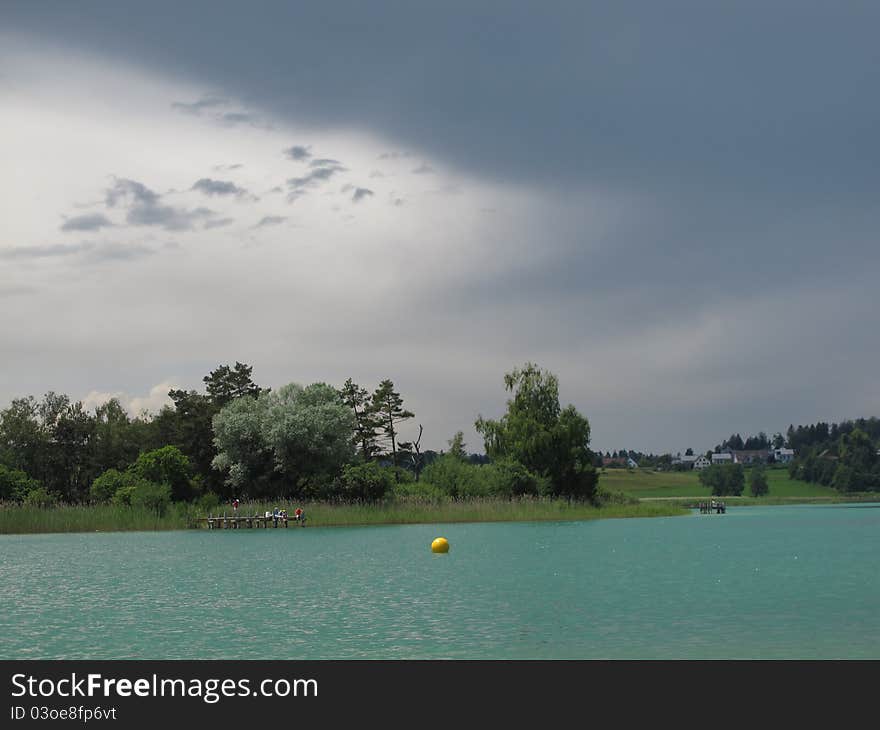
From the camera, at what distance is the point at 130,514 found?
65.2m

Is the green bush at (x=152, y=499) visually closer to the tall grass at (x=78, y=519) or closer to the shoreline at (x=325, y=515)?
the shoreline at (x=325, y=515)

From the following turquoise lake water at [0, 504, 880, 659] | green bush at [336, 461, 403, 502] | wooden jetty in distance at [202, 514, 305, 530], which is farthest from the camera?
green bush at [336, 461, 403, 502]

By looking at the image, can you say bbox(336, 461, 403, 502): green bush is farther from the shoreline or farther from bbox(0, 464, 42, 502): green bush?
bbox(0, 464, 42, 502): green bush

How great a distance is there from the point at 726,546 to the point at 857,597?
22500mm

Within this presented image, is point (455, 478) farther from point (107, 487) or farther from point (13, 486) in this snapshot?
point (13, 486)

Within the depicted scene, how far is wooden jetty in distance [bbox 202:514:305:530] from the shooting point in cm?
6888

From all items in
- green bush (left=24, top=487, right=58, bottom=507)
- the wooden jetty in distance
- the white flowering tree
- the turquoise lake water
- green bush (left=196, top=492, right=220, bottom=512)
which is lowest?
the turquoise lake water

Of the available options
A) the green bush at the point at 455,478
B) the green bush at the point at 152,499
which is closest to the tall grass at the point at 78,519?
the green bush at the point at 152,499

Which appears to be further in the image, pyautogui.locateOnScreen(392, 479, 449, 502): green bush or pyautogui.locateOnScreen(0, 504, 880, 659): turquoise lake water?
pyautogui.locateOnScreen(392, 479, 449, 502): green bush

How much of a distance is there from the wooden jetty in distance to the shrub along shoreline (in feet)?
2.62

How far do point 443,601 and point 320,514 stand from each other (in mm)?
46446

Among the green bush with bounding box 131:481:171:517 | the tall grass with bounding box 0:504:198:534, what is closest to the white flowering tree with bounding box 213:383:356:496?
the green bush with bounding box 131:481:171:517

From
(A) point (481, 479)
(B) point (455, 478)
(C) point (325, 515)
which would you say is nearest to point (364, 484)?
(C) point (325, 515)
